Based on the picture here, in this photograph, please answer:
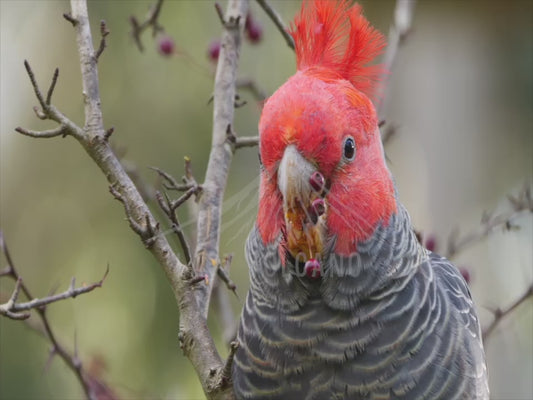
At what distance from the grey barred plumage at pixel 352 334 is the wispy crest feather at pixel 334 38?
0.57m

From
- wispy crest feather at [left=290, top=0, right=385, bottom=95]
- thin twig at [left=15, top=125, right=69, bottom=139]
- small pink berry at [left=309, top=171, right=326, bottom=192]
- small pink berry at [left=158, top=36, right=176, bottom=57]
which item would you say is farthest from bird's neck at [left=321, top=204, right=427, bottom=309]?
small pink berry at [left=158, top=36, right=176, bottom=57]

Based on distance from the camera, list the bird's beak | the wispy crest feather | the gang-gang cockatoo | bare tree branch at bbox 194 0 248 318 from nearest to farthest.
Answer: the bird's beak, the gang-gang cockatoo, the wispy crest feather, bare tree branch at bbox 194 0 248 318

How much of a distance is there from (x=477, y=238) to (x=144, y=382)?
3.40m

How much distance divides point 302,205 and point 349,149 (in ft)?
0.87

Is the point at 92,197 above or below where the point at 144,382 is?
above

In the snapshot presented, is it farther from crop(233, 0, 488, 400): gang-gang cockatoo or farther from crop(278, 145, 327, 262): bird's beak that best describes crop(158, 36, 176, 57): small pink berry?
crop(278, 145, 327, 262): bird's beak

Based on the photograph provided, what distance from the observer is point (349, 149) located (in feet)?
7.27

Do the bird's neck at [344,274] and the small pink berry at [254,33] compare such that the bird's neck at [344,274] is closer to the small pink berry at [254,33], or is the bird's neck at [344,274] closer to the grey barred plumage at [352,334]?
the grey barred plumage at [352,334]

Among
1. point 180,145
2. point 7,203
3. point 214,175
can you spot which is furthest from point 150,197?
point 7,203

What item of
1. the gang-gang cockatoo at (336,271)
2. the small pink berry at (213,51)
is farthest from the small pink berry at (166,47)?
the gang-gang cockatoo at (336,271)

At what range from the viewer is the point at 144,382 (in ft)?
18.5

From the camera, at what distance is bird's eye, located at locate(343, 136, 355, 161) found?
7.22 ft

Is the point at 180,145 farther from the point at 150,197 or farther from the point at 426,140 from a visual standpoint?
the point at 150,197

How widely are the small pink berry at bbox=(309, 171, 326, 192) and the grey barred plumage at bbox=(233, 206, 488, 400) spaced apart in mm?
279
